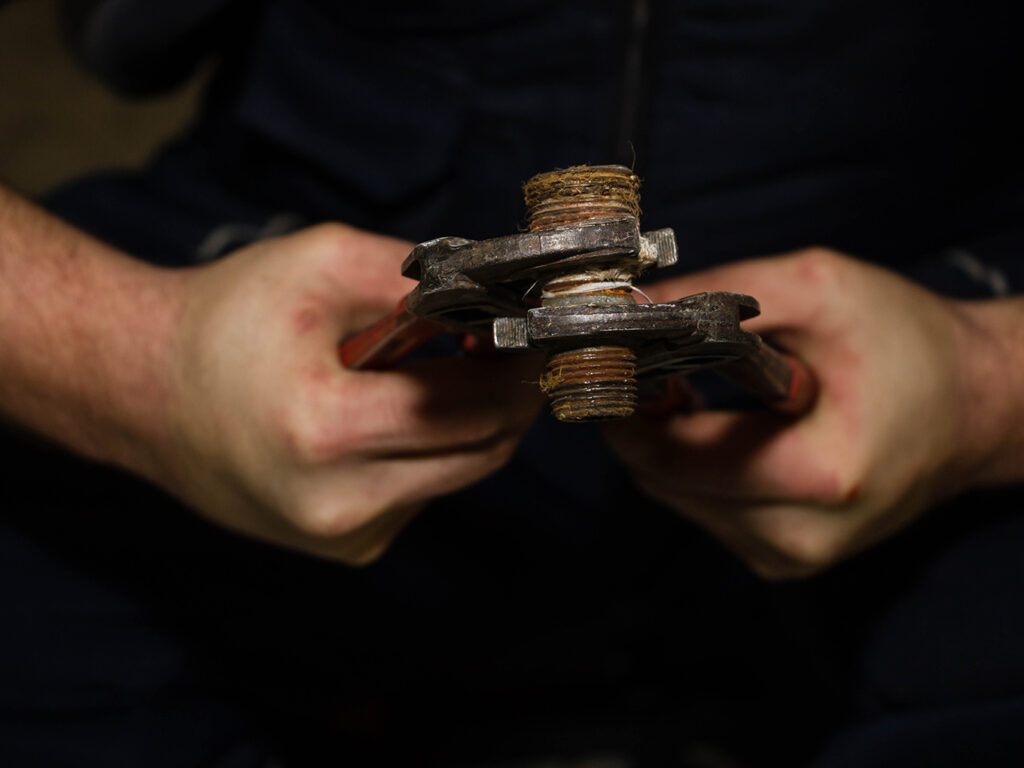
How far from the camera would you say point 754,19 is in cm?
96

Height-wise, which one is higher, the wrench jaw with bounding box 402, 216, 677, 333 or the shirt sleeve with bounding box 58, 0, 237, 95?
the shirt sleeve with bounding box 58, 0, 237, 95

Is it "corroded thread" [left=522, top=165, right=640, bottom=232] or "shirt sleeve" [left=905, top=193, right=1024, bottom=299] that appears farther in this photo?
"shirt sleeve" [left=905, top=193, right=1024, bottom=299]

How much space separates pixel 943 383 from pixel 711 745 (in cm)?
86

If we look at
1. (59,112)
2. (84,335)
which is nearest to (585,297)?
(84,335)

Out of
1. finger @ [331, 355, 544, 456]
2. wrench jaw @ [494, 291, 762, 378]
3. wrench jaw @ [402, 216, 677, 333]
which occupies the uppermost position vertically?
wrench jaw @ [402, 216, 677, 333]

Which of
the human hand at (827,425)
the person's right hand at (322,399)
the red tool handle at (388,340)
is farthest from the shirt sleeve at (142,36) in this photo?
the human hand at (827,425)

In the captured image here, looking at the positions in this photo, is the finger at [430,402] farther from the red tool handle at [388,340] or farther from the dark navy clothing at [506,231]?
the dark navy clothing at [506,231]

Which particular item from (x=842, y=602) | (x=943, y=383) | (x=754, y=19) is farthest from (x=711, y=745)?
(x=754, y=19)

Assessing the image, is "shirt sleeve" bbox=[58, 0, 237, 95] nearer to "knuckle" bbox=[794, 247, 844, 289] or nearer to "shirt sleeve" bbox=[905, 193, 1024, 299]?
"knuckle" bbox=[794, 247, 844, 289]

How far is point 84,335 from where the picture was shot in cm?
84

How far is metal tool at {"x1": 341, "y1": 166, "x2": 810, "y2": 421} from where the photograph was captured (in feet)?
1.59

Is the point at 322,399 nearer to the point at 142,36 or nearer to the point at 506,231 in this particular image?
the point at 506,231

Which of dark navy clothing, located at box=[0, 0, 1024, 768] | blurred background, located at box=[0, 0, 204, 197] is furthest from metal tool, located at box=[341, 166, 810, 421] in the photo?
blurred background, located at box=[0, 0, 204, 197]

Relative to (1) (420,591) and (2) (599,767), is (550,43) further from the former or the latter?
(2) (599,767)
